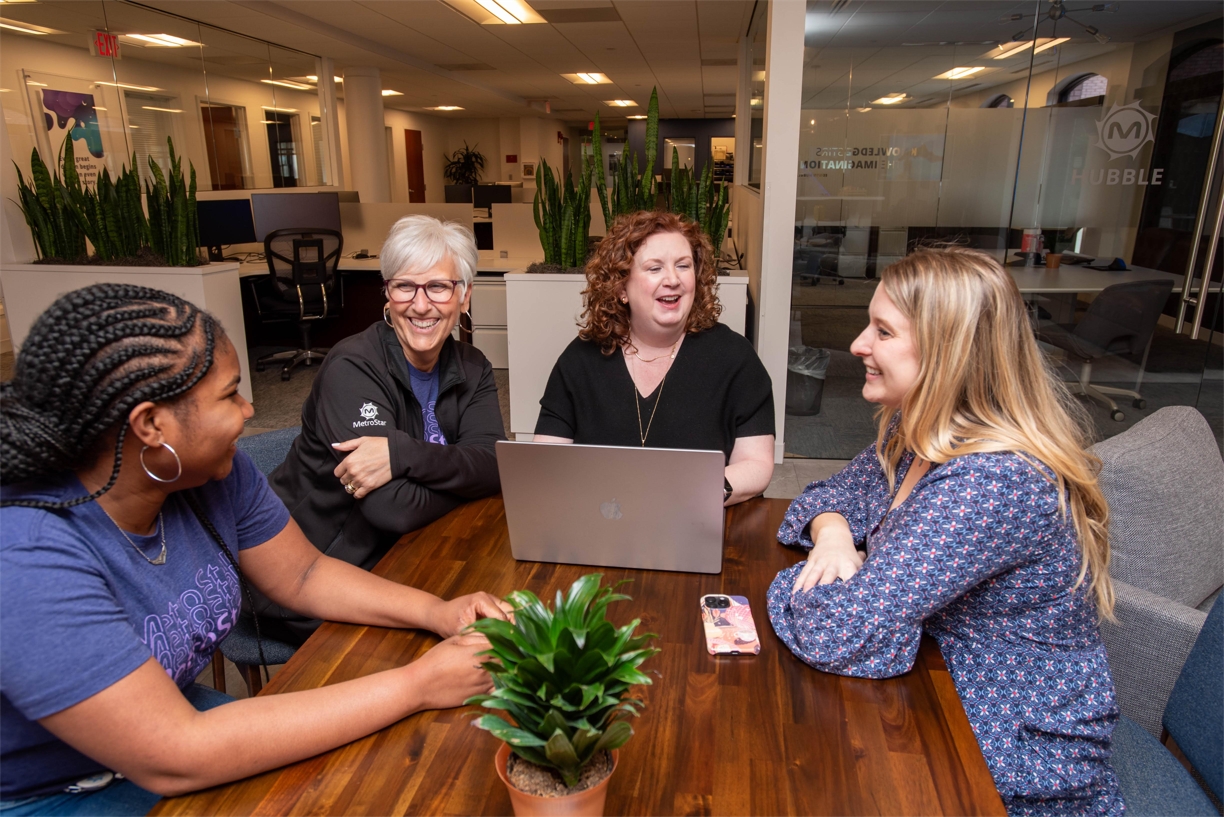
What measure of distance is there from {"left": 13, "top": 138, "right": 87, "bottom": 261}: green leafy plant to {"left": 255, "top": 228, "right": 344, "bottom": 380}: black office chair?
1.23 m

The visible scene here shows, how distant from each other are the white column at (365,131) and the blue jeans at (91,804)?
897 centimetres

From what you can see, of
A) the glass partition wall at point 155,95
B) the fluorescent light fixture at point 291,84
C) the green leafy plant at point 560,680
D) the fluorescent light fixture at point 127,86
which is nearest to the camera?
the green leafy plant at point 560,680

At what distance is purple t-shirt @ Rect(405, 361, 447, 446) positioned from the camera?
1.86 meters

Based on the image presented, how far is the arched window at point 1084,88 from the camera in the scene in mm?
3578

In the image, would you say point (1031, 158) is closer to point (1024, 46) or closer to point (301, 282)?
point (1024, 46)

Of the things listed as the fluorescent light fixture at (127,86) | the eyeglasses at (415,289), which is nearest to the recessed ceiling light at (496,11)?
the fluorescent light fixture at (127,86)

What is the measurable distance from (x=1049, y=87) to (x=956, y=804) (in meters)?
3.82

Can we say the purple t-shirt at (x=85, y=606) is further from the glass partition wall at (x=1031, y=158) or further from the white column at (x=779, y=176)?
the glass partition wall at (x=1031, y=158)

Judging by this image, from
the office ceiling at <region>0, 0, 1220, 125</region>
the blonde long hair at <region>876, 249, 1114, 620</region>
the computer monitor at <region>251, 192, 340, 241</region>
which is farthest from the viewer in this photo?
the computer monitor at <region>251, 192, 340, 241</region>

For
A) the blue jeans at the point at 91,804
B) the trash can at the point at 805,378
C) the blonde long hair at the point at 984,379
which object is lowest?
the trash can at the point at 805,378

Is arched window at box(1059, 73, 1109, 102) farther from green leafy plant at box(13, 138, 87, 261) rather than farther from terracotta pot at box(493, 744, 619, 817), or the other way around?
green leafy plant at box(13, 138, 87, 261)

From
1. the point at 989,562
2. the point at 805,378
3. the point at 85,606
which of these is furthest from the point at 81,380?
the point at 805,378

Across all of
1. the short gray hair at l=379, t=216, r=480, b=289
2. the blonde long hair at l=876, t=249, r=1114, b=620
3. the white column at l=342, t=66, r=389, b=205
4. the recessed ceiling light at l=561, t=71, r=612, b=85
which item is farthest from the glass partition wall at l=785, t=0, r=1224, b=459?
the recessed ceiling light at l=561, t=71, r=612, b=85

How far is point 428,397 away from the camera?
6.20 feet
